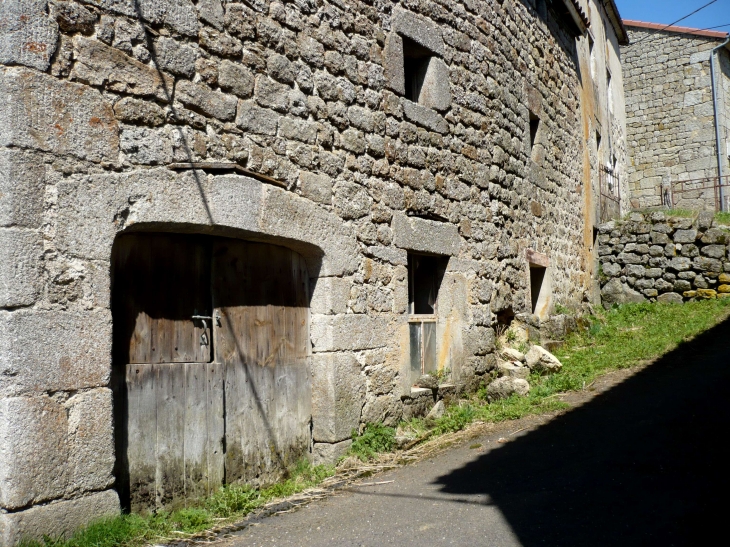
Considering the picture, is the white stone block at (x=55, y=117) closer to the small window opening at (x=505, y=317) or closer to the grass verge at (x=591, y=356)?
the grass verge at (x=591, y=356)

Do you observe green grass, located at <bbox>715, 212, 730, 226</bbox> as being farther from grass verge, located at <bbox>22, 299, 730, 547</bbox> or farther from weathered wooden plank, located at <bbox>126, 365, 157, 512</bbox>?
weathered wooden plank, located at <bbox>126, 365, 157, 512</bbox>

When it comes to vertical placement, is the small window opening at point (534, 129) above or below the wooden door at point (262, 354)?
above

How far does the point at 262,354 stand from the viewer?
4633 millimetres

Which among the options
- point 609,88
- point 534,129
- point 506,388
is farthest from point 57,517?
point 609,88

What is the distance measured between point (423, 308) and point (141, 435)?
10.1 ft

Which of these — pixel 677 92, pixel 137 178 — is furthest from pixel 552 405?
pixel 677 92

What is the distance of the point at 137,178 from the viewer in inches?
144

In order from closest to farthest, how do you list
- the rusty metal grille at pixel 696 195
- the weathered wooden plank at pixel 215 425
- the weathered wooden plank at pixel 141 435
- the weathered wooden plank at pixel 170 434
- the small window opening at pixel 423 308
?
1. the weathered wooden plank at pixel 141 435
2. the weathered wooden plank at pixel 170 434
3. the weathered wooden plank at pixel 215 425
4. the small window opening at pixel 423 308
5. the rusty metal grille at pixel 696 195

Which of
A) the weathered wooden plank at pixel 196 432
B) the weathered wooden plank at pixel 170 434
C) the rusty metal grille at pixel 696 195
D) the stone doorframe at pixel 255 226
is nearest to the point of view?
the stone doorframe at pixel 255 226

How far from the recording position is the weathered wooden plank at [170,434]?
395cm

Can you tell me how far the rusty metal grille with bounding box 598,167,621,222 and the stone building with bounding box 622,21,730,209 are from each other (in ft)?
13.3

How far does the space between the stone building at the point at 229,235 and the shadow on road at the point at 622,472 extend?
116 cm

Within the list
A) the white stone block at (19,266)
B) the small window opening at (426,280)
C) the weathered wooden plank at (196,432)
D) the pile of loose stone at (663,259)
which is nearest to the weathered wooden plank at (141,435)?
the weathered wooden plank at (196,432)

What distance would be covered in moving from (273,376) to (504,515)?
1.79m
